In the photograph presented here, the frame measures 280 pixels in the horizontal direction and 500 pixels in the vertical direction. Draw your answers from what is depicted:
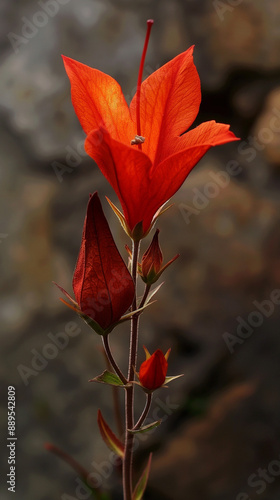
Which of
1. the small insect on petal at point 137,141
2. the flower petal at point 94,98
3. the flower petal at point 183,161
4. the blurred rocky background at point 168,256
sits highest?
the flower petal at point 94,98

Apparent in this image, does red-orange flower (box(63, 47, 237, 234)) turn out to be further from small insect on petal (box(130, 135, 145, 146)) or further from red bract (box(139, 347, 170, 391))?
red bract (box(139, 347, 170, 391))

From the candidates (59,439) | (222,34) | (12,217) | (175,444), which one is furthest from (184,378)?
(222,34)

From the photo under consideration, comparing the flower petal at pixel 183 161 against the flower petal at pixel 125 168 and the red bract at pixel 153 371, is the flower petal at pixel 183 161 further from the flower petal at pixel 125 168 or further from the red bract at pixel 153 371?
the red bract at pixel 153 371

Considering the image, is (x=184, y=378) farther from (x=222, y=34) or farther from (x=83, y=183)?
(x=222, y=34)

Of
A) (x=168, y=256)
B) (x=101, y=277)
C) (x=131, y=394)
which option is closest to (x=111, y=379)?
(x=131, y=394)

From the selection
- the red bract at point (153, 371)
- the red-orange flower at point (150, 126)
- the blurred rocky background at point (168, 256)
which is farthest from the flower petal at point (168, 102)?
the blurred rocky background at point (168, 256)
